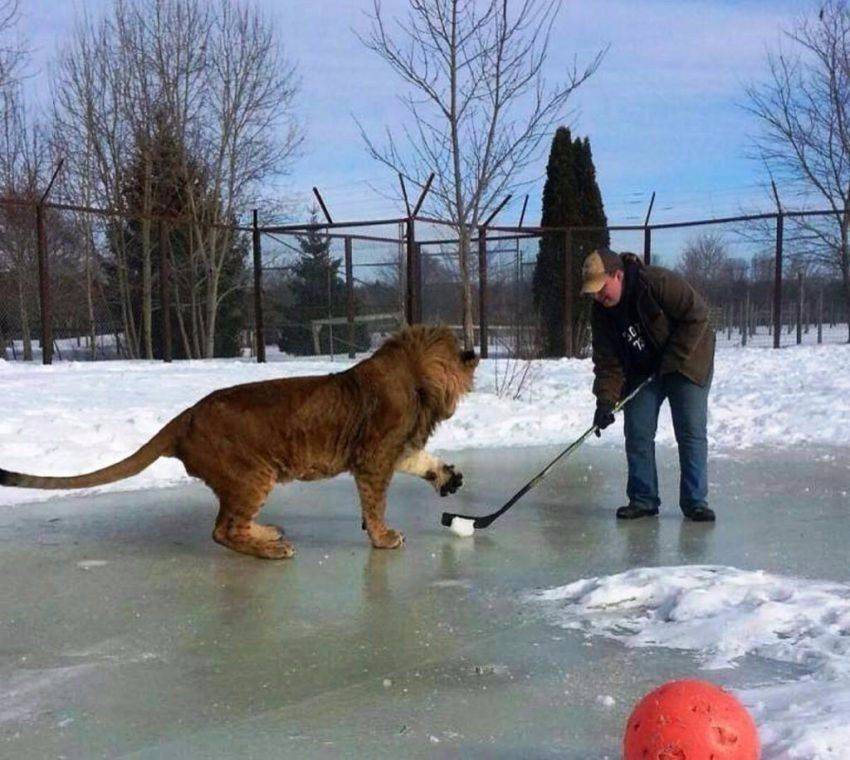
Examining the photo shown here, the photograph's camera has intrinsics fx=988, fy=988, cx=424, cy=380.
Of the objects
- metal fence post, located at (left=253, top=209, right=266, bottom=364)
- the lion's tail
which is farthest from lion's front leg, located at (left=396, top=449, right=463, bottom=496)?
metal fence post, located at (left=253, top=209, right=266, bottom=364)

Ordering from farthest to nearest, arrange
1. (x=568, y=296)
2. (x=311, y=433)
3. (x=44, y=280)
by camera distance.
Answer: (x=568, y=296)
(x=44, y=280)
(x=311, y=433)

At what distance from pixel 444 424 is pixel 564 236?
404 inches

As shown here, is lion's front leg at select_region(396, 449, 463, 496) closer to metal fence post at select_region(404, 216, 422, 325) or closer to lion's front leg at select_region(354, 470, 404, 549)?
lion's front leg at select_region(354, 470, 404, 549)

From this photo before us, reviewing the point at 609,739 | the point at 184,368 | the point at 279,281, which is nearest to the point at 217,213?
the point at 279,281

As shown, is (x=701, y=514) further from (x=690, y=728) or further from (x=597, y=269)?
(x=690, y=728)

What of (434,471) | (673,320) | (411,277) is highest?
(411,277)

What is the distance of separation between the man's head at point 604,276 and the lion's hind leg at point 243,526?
2.27 metres

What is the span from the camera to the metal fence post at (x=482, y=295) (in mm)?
17688

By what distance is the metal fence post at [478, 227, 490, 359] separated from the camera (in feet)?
58.0

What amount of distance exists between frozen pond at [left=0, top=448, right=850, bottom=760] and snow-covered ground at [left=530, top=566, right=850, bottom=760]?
136 mm

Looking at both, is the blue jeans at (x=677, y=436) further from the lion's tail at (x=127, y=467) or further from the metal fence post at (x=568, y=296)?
the metal fence post at (x=568, y=296)

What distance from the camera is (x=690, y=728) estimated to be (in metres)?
2.38

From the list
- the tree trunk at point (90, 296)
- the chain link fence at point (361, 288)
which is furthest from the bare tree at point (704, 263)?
the tree trunk at point (90, 296)

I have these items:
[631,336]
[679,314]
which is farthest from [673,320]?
[631,336]
